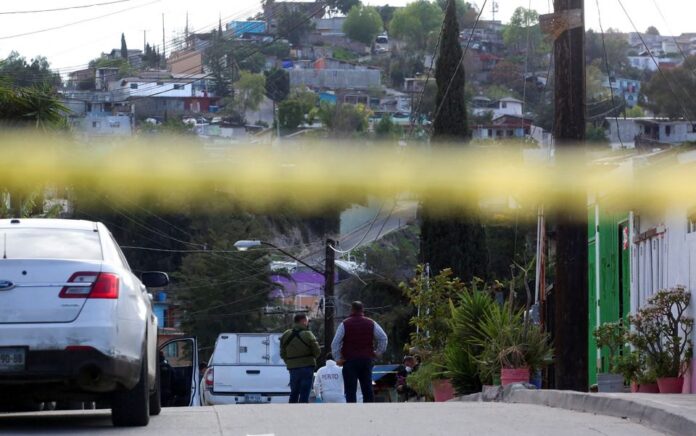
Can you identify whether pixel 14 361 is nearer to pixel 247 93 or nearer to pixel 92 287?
pixel 92 287

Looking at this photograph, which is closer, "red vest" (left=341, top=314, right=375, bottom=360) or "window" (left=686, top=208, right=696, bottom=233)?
"window" (left=686, top=208, right=696, bottom=233)

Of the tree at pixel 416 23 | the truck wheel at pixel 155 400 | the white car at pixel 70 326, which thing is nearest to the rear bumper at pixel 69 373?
the white car at pixel 70 326

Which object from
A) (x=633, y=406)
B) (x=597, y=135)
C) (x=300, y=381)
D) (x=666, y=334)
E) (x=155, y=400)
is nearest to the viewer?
(x=633, y=406)

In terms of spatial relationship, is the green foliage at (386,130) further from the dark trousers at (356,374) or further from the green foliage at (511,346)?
the green foliage at (511,346)

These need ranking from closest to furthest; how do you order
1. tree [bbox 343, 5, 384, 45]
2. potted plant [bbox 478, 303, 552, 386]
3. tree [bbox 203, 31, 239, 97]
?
potted plant [bbox 478, 303, 552, 386], tree [bbox 203, 31, 239, 97], tree [bbox 343, 5, 384, 45]

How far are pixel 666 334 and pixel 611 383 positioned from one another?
→ 71.1 inches

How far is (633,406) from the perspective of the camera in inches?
445

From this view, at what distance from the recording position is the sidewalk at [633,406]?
398 inches

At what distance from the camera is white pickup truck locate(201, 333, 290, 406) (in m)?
27.9

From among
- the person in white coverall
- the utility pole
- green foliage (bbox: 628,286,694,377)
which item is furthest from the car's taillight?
the utility pole

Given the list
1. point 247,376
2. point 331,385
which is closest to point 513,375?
point 331,385

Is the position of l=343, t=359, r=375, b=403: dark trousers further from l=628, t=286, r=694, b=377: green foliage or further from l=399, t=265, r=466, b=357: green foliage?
l=628, t=286, r=694, b=377: green foliage

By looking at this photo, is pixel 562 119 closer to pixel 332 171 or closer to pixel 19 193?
pixel 19 193

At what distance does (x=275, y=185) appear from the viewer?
6906cm
